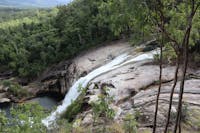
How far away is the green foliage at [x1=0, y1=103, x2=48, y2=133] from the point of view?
11.0 m

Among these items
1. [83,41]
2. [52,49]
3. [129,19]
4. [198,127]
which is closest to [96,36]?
[83,41]

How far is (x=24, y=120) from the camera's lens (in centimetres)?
1108

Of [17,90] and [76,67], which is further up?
[76,67]

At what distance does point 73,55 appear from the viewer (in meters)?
42.3

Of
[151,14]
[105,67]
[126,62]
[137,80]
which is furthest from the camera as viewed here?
[105,67]

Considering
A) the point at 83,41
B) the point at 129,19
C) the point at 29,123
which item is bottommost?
the point at 83,41

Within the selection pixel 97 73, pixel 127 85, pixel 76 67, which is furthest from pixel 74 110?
pixel 76 67

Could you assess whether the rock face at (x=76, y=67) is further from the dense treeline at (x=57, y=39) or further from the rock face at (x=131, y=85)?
the dense treeline at (x=57, y=39)

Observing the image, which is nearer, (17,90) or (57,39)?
(17,90)

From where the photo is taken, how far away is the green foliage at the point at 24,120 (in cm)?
1103

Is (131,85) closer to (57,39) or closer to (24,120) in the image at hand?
(24,120)

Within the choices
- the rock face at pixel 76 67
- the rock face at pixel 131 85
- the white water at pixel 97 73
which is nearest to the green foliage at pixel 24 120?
the rock face at pixel 131 85

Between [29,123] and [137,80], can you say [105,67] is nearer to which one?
[137,80]

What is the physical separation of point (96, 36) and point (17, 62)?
1099 centimetres
